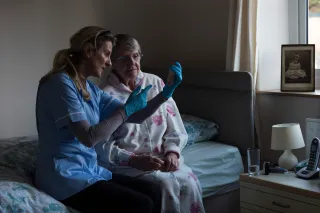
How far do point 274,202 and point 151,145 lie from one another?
0.65 m

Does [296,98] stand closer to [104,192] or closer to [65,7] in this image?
[104,192]

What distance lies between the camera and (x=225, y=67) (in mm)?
3039

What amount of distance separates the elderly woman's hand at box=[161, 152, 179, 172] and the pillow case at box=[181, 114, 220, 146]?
0.48 metres

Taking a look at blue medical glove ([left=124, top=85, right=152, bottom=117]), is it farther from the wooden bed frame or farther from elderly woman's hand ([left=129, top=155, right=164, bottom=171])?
the wooden bed frame

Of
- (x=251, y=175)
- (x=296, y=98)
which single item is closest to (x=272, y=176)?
(x=251, y=175)

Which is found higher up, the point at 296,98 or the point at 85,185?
the point at 296,98

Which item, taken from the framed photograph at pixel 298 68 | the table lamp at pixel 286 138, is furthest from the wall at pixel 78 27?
the table lamp at pixel 286 138

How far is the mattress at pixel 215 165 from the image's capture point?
242 cm

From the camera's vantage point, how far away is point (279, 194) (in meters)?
2.11

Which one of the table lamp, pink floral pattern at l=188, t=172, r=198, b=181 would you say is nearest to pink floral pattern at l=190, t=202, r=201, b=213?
pink floral pattern at l=188, t=172, r=198, b=181

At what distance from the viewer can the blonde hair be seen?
1.88 m

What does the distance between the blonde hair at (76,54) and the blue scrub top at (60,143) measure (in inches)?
1.8

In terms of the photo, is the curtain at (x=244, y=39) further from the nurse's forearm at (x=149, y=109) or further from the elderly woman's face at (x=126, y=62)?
the nurse's forearm at (x=149, y=109)

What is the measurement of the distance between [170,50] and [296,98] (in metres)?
1.16
